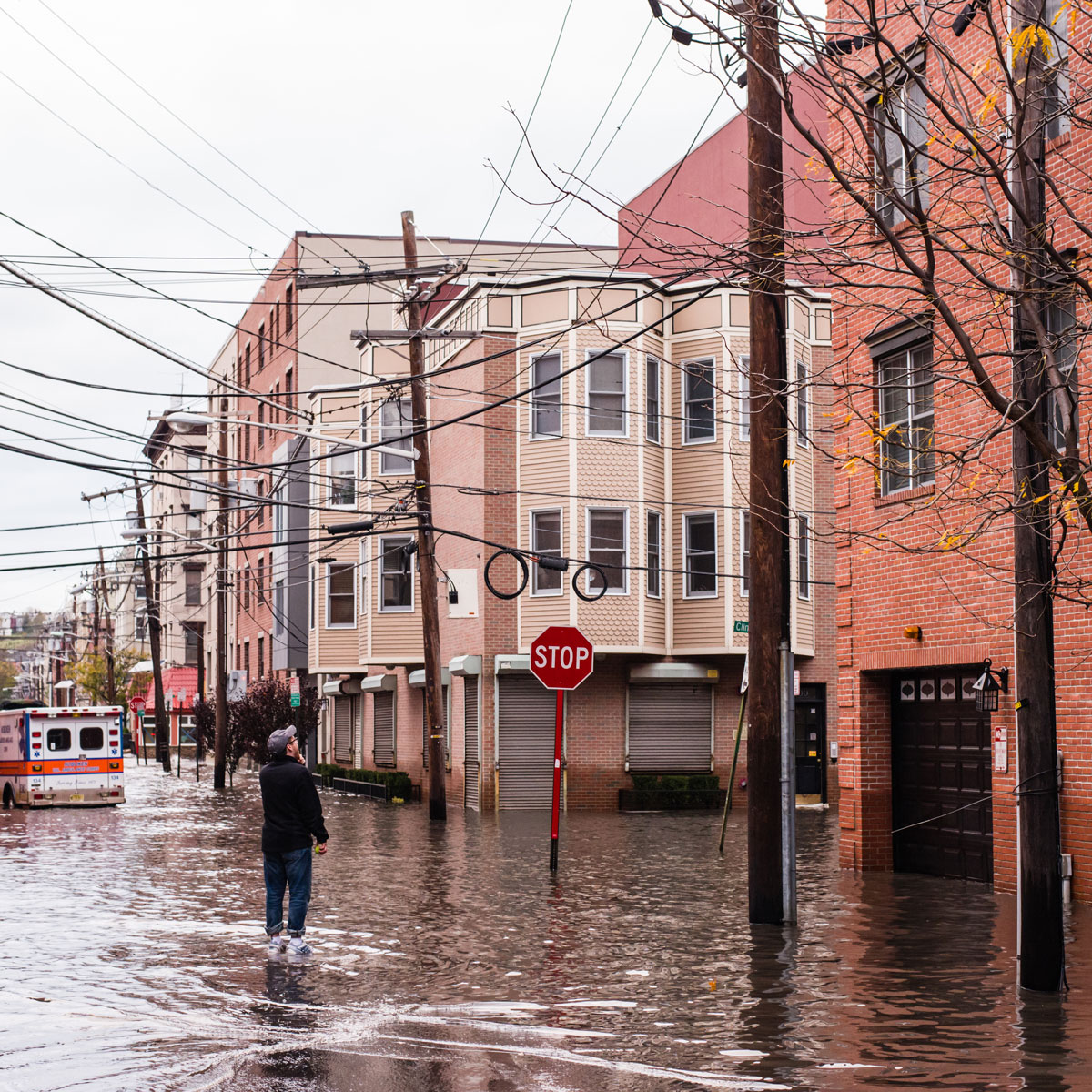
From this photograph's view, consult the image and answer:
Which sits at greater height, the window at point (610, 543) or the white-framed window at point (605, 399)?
the white-framed window at point (605, 399)

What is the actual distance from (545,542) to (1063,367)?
20010 mm

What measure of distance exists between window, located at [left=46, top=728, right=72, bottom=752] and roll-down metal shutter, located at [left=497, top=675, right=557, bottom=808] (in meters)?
11.2

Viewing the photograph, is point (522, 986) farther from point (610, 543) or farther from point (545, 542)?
point (545, 542)

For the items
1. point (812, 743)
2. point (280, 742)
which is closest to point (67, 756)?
point (812, 743)

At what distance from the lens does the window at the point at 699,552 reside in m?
34.0

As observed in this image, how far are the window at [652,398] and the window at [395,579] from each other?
913cm

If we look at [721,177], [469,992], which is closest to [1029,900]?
[469,992]

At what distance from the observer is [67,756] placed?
37188 mm

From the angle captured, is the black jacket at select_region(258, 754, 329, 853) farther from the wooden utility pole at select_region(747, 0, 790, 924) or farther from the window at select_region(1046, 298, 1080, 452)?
the window at select_region(1046, 298, 1080, 452)

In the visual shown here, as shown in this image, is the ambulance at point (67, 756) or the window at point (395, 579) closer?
the ambulance at point (67, 756)

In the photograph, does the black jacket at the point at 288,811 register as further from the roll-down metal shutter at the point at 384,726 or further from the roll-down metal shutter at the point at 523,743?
the roll-down metal shutter at the point at 384,726

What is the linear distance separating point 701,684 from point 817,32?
2740 cm

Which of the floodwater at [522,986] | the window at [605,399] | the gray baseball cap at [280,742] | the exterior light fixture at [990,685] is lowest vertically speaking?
the floodwater at [522,986]

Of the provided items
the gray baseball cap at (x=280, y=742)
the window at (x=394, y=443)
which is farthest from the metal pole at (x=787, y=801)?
the window at (x=394, y=443)
